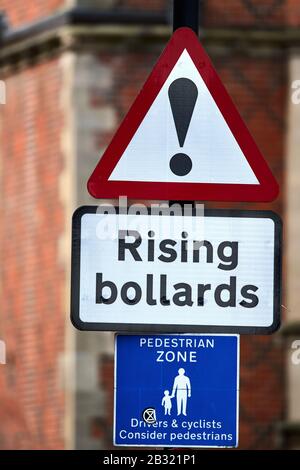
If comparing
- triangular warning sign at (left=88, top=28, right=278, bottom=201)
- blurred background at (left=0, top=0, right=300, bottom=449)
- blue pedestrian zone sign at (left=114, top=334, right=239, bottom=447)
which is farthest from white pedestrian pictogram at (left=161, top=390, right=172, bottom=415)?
blurred background at (left=0, top=0, right=300, bottom=449)

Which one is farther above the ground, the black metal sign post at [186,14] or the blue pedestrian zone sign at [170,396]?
the black metal sign post at [186,14]

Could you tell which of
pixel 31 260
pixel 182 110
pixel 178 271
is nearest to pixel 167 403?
pixel 178 271

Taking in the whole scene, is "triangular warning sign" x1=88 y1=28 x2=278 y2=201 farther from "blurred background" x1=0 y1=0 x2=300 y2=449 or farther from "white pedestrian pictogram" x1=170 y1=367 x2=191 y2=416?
"blurred background" x1=0 y1=0 x2=300 y2=449

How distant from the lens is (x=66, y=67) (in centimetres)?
1552

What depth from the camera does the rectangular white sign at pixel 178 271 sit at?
536 cm

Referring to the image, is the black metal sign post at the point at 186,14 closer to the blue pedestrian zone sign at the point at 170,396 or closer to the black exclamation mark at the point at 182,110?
the black exclamation mark at the point at 182,110

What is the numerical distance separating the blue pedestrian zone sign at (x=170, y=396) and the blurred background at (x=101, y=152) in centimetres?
935

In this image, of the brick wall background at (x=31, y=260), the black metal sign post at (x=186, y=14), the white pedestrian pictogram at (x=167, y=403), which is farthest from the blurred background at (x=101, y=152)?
the white pedestrian pictogram at (x=167, y=403)

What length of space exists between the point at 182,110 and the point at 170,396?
862 mm

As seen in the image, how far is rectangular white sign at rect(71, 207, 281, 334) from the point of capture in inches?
211

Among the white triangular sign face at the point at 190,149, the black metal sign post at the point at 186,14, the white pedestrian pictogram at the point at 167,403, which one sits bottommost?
the white pedestrian pictogram at the point at 167,403
